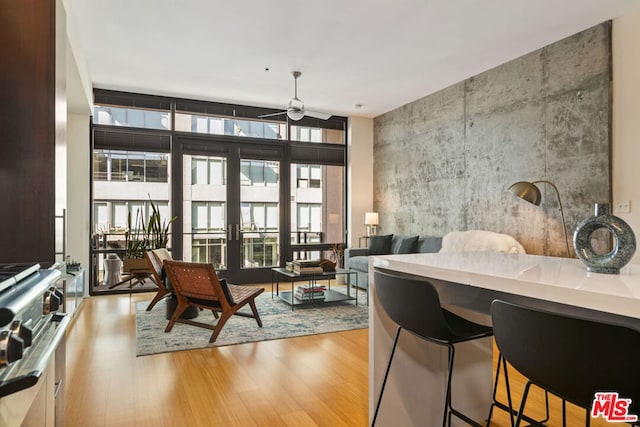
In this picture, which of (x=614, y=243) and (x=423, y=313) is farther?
(x=423, y=313)

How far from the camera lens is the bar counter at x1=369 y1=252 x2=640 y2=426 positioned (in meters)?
1.36

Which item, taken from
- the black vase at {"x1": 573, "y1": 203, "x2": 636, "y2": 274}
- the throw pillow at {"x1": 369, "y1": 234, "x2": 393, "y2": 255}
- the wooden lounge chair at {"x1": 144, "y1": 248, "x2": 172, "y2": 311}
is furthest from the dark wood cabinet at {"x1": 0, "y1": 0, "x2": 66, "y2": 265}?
the throw pillow at {"x1": 369, "y1": 234, "x2": 393, "y2": 255}

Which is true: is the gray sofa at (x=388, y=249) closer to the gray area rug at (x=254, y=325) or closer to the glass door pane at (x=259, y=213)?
the gray area rug at (x=254, y=325)

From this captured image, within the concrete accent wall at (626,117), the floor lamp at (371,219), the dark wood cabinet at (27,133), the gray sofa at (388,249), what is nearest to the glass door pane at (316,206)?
the floor lamp at (371,219)

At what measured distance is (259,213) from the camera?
6.76 meters

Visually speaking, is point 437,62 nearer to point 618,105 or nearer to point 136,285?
point 618,105

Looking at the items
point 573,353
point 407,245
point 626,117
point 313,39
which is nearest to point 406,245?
point 407,245

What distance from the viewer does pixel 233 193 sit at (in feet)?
21.5

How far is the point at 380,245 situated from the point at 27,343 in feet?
18.6

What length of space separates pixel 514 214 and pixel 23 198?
457 cm

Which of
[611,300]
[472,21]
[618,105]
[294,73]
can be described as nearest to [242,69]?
[294,73]

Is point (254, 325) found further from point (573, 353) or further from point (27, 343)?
point (573, 353)

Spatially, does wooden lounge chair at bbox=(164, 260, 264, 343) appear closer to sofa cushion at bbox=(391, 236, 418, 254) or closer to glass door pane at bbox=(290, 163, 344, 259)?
sofa cushion at bbox=(391, 236, 418, 254)

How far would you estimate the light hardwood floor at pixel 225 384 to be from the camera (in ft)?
7.28
